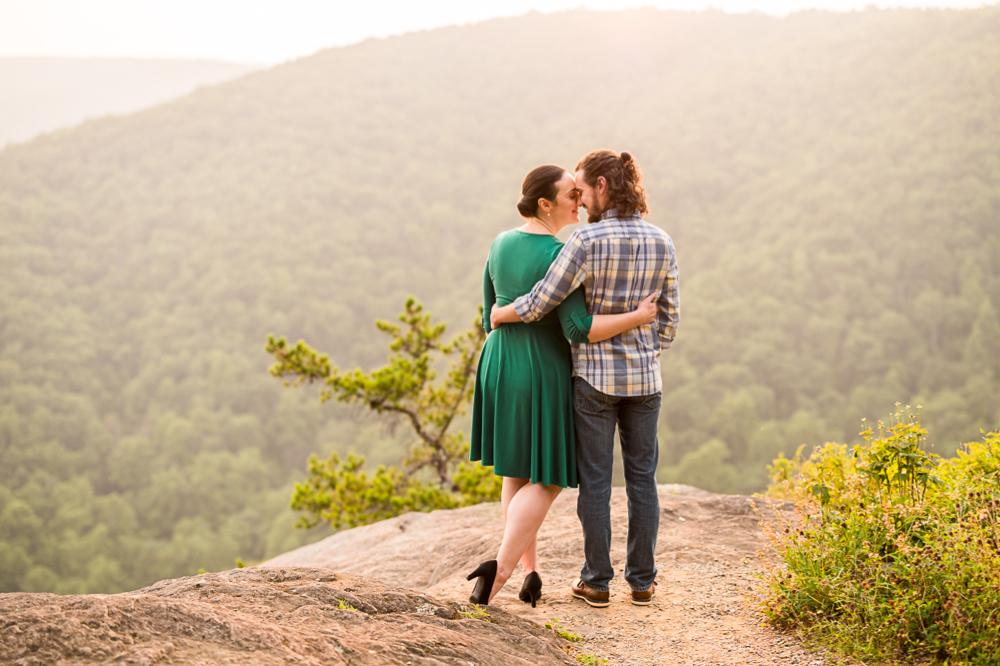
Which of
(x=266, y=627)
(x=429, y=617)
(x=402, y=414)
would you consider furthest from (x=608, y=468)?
(x=402, y=414)

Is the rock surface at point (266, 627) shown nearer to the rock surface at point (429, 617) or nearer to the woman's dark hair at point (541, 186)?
the rock surface at point (429, 617)

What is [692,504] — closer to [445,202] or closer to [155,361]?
[155,361]

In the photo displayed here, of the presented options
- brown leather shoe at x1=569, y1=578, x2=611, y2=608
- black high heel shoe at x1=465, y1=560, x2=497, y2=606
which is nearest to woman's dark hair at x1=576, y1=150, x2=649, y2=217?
black high heel shoe at x1=465, y1=560, x2=497, y2=606

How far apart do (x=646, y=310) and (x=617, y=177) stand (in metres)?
0.55

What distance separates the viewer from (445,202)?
76.1m

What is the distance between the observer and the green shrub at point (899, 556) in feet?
6.94

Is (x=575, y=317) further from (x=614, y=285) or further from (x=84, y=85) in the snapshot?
(x=84, y=85)

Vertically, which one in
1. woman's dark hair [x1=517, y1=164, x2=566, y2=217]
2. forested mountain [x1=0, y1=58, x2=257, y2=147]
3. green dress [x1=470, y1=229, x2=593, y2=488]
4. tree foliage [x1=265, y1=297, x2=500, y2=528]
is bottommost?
tree foliage [x1=265, y1=297, x2=500, y2=528]

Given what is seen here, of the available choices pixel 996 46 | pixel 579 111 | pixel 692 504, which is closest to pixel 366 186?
pixel 579 111

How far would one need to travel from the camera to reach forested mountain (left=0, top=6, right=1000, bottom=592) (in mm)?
42281

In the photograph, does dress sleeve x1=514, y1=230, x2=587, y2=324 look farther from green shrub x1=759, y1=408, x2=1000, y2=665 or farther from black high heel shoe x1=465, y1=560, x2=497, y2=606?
green shrub x1=759, y1=408, x2=1000, y2=665

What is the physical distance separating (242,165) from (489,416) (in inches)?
3446

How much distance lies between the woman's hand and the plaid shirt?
0.09 feet

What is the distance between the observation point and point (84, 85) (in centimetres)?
10812
